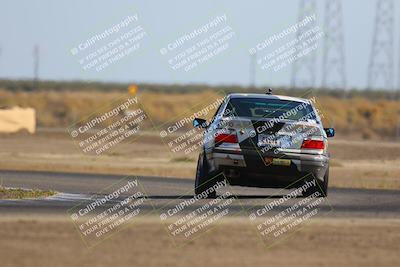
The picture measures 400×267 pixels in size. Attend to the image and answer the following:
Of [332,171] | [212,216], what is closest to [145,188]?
[212,216]

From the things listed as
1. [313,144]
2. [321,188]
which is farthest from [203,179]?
[321,188]

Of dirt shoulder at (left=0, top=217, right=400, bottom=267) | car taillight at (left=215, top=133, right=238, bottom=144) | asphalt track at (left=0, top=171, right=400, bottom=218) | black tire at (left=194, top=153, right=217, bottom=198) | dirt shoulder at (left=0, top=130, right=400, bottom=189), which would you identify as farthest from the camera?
dirt shoulder at (left=0, top=130, right=400, bottom=189)

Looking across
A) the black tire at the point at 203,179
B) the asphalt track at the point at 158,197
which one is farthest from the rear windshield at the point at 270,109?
the asphalt track at the point at 158,197

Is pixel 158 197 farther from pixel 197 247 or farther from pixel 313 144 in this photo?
pixel 197 247

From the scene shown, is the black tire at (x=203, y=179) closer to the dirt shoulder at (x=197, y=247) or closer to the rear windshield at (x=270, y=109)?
the rear windshield at (x=270, y=109)

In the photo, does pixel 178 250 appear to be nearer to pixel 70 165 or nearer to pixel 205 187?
pixel 205 187

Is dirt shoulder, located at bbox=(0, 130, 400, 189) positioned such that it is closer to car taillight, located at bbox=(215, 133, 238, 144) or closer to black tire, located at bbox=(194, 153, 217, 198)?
black tire, located at bbox=(194, 153, 217, 198)

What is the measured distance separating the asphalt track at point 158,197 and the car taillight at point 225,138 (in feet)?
2.97

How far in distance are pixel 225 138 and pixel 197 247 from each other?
17.5 feet

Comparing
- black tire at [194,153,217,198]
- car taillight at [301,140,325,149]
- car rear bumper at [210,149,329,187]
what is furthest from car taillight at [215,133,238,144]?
car taillight at [301,140,325,149]

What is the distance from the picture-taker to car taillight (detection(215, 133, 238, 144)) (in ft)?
56.5

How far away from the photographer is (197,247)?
1202 centimetres

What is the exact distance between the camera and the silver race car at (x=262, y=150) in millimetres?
17234

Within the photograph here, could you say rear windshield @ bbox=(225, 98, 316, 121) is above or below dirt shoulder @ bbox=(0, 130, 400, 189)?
above
